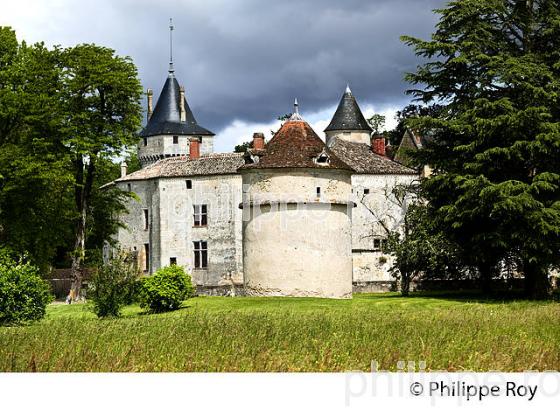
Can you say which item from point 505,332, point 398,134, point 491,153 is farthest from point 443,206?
point 398,134

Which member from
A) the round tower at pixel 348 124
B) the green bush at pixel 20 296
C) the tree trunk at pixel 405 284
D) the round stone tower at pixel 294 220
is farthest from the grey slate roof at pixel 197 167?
the green bush at pixel 20 296

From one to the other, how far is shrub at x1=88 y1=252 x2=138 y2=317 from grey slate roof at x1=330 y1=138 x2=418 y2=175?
84.1 feet

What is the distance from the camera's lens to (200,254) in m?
54.1

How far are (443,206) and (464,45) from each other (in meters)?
5.86

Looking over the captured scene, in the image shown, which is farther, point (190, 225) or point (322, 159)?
point (190, 225)

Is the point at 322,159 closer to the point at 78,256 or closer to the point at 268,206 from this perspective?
the point at 268,206

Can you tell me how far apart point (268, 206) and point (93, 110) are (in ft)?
35.1

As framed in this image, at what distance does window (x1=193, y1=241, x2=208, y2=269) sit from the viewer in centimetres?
5384

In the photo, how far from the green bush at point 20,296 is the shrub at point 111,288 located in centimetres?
205

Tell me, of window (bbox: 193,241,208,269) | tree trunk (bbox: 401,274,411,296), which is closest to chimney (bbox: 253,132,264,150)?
tree trunk (bbox: 401,274,411,296)

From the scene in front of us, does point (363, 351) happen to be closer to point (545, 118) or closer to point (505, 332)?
point (505, 332)

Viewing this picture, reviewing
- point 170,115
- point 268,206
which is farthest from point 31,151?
point 170,115

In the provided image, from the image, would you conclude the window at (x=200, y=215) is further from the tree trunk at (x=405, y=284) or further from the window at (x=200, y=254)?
the tree trunk at (x=405, y=284)

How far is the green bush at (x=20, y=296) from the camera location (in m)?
25.5
